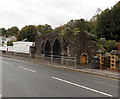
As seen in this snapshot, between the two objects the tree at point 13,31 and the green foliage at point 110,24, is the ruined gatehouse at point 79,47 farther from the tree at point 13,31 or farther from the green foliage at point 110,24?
the tree at point 13,31

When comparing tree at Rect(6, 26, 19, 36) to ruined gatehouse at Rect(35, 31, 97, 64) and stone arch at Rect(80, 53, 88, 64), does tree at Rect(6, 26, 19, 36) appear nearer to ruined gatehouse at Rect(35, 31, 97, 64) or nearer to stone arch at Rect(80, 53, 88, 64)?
ruined gatehouse at Rect(35, 31, 97, 64)

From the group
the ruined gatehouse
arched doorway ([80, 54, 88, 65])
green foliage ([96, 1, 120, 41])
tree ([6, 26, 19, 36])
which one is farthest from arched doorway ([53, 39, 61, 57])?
tree ([6, 26, 19, 36])

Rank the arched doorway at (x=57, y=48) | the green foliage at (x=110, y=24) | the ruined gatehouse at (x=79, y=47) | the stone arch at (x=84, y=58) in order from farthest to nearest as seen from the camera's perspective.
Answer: the green foliage at (x=110, y=24), the arched doorway at (x=57, y=48), the stone arch at (x=84, y=58), the ruined gatehouse at (x=79, y=47)

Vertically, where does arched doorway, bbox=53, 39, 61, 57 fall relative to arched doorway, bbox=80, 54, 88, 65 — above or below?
above

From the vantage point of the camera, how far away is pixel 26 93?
314 inches

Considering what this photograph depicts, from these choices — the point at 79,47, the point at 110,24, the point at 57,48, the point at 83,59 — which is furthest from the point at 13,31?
the point at 83,59

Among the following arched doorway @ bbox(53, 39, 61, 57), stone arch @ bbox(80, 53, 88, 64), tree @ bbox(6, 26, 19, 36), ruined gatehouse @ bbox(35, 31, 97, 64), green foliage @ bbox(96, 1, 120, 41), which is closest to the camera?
ruined gatehouse @ bbox(35, 31, 97, 64)

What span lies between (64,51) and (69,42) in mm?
1438

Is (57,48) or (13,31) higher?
(13,31)

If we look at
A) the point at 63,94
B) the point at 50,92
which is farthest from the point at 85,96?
the point at 50,92

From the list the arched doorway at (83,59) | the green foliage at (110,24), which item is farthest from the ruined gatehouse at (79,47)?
the green foliage at (110,24)

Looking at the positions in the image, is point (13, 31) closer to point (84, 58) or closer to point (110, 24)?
point (110, 24)

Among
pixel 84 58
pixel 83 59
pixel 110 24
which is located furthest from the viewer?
pixel 110 24

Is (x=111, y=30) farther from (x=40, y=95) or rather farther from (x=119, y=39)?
(x=40, y=95)
